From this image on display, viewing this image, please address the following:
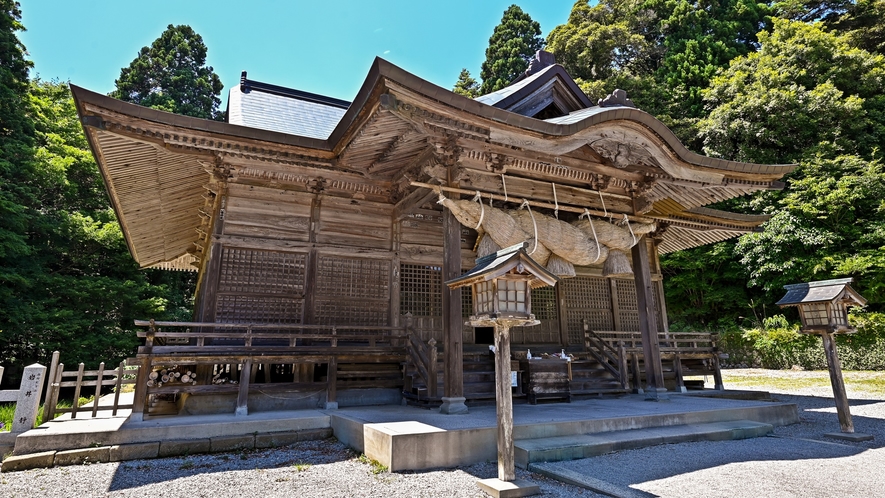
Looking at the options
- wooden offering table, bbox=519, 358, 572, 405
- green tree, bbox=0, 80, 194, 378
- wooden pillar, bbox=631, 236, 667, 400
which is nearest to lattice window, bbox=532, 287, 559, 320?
wooden pillar, bbox=631, 236, 667, 400

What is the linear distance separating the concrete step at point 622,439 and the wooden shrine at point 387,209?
64.5 inches

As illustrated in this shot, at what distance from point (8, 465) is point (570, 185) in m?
8.85

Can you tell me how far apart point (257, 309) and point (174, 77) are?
1198 inches

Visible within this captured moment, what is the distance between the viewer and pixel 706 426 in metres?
6.45

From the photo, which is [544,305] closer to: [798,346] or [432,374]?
[432,374]

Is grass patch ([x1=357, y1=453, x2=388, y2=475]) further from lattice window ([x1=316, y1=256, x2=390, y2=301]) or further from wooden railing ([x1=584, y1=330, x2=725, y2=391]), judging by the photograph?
wooden railing ([x1=584, y1=330, x2=725, y2=391])

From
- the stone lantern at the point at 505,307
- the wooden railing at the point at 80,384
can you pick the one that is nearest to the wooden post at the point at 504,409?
the stone lantern at the point at 505,307

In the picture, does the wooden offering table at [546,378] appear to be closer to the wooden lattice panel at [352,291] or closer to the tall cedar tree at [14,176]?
the wooden lattice panel at [352,291]

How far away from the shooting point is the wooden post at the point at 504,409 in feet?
13.8

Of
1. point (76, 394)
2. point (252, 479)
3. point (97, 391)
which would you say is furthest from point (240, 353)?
point (252, 479)

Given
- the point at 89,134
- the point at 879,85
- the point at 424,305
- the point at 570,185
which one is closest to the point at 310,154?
the point at 89,134

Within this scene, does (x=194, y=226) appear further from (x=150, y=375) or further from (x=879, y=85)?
(x=879, y=85)

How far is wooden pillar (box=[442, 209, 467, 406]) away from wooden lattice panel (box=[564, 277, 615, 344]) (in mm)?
5498

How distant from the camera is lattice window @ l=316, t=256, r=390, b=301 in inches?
342
